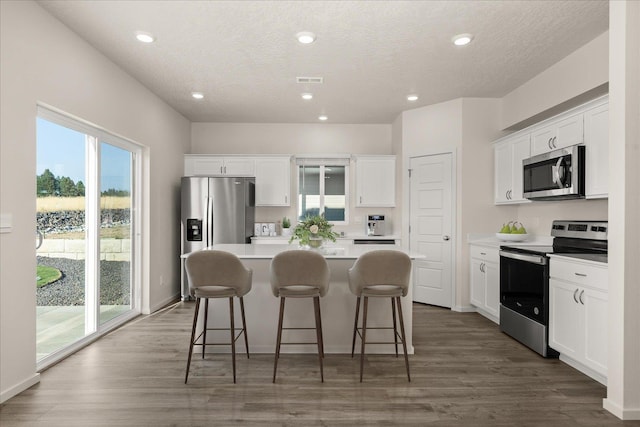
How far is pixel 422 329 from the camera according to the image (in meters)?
4.29

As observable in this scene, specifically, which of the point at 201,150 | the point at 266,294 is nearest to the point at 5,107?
the point at 266,294

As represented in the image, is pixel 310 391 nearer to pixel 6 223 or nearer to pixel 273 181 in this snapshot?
pixel 6 223

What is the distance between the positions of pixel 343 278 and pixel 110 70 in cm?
310

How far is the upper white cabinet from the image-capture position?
6277 mm

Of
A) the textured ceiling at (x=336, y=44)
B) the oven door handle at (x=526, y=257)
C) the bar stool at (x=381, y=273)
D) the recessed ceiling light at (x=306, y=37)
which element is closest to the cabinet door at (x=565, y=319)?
the oven door handle at (x=526, y=257)

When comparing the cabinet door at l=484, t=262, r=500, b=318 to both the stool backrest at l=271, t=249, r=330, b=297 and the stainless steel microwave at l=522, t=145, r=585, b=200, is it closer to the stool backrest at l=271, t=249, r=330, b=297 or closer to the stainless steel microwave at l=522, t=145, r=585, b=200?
the stainless steel microwave at l=522, t=145, r=585, b=200

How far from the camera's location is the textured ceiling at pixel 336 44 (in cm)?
295

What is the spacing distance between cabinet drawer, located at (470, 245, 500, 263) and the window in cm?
224

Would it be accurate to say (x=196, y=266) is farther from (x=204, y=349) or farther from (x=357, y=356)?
(x=357, y=356)

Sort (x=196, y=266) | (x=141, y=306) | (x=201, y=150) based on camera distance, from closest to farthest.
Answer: (x=196, y=266)
(x=141, y=306)
(x=201, y=150)

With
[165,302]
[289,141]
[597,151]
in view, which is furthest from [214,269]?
[289,141]

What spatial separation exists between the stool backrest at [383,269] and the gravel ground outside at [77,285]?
101 inches

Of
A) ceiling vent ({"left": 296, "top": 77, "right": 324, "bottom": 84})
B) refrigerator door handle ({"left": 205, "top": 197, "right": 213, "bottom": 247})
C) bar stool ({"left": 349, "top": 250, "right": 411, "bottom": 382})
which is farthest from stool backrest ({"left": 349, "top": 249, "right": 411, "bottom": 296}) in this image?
refrigerator door handle ({"left": 205, "top": 197, "right": 213, "bottom": 247})

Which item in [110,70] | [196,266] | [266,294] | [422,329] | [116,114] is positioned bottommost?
[422,329]
